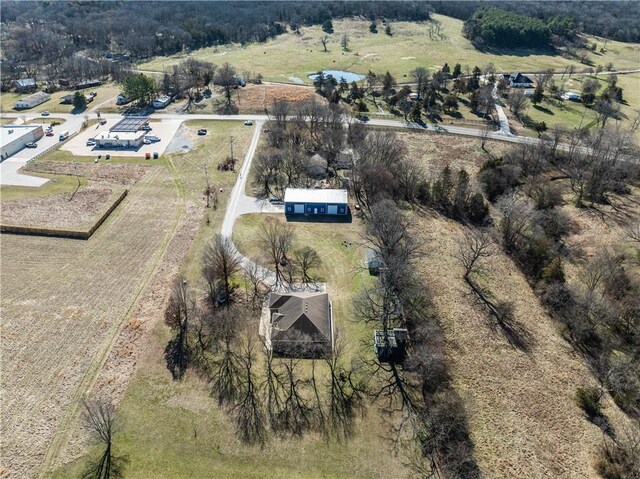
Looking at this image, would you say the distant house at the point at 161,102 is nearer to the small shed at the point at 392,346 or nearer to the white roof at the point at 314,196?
the white roof at the point at 314,196

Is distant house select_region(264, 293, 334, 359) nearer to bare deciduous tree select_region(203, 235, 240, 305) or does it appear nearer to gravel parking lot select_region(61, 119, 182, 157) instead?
bare deciduous tree select_region(203, 235, 240, 305)

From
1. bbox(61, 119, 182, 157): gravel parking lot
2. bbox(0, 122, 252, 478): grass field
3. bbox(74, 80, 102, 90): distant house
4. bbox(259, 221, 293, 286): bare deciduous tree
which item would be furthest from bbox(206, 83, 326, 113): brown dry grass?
bbox(259, 221, 293, 286): bare deciduous tree

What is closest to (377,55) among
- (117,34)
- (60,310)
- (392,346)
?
(117,34)

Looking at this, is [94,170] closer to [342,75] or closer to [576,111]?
[342,75]

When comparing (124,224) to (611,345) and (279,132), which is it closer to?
(279,132)

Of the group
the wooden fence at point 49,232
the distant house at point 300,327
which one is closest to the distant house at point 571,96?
the distant house at point 300,327

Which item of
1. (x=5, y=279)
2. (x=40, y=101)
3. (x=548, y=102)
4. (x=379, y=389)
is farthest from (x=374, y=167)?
(x=40, y=101)
